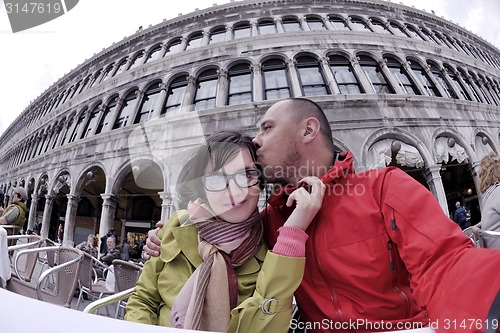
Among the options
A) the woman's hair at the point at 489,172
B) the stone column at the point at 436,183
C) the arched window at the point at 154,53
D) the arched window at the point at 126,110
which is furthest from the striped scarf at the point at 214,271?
the arched window at the point at 154,53

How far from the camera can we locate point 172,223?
149 cm

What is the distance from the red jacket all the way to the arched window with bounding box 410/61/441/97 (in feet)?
41.3

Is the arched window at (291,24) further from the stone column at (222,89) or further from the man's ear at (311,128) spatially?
the man's ear at (311,128)

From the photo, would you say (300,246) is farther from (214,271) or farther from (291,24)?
(291,24)

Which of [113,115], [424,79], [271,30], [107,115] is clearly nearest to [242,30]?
[271,30]

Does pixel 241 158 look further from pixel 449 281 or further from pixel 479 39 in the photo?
pixel 479 39

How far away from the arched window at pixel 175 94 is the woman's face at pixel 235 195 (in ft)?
34.4

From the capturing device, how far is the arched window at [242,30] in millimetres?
12703

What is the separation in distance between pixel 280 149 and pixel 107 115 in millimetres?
14022

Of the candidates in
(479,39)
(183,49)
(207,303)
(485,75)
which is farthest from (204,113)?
(479,39)

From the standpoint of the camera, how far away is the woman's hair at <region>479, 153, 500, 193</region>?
2730mm

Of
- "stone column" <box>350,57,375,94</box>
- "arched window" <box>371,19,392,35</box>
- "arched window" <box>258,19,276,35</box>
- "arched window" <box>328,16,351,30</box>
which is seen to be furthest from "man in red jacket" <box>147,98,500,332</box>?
"arched window" <box>371,19,392,35</box>

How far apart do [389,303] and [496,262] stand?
0.54m

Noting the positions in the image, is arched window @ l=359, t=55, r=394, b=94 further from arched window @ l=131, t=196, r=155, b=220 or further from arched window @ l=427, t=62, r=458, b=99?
arched window @ l=131, t=196, r=155, b=220
